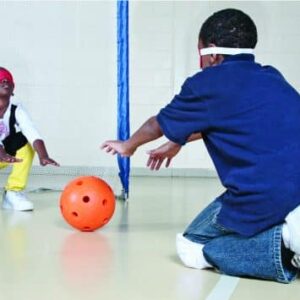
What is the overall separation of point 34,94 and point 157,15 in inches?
38.9

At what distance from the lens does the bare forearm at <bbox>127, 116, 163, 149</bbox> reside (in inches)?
76.4

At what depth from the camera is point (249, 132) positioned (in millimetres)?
1754

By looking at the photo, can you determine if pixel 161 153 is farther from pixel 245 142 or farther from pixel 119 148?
pixel 245 142

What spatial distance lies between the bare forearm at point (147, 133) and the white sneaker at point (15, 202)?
3.26 ft

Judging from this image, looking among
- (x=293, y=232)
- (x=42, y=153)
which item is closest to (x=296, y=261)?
(x=293, y=232)

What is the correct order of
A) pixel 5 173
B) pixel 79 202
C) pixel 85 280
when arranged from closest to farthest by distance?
pixel 85 280
pixel 79 202
pixel 5 173

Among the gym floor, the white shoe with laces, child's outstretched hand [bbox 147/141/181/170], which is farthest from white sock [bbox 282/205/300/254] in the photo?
child's outstretched hand [bbox 147/141/181/170]

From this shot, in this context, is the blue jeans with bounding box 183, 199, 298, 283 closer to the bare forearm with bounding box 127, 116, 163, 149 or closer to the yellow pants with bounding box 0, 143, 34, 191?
the bare forearm with bounding box 127, 116, 163, 149

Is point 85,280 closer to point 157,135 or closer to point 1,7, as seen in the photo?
point 157,135

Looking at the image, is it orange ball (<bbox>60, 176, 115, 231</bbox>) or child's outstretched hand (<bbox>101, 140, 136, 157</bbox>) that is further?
orange ball (<bbox>60, 176, 115, 231</bbox>)

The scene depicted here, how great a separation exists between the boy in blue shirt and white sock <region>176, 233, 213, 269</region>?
1cm

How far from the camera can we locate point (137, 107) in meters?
4.27

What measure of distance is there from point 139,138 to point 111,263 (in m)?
0.41

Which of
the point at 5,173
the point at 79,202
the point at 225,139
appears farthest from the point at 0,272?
the point at 5,173
